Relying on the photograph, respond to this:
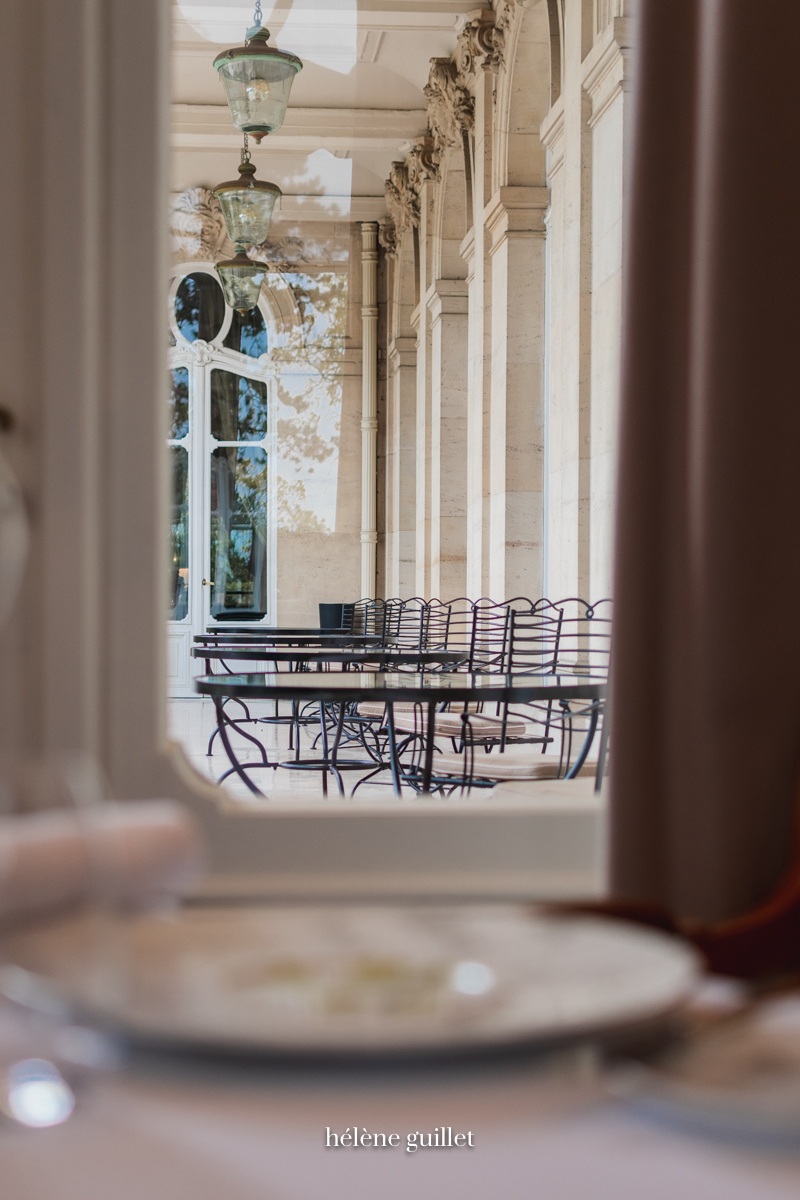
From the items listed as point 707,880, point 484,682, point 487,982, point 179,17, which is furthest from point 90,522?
point 179,17

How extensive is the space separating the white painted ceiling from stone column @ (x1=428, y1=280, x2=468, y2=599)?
2.32 metres

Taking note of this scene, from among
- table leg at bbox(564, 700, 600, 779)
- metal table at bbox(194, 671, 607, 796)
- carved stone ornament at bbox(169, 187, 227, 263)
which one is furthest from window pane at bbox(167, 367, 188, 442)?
table leg at bbox(564, 700, 600, 779)

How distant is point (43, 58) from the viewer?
1.50 metres

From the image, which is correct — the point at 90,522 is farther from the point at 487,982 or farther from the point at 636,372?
the point at 487,982

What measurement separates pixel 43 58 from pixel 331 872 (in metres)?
1.13

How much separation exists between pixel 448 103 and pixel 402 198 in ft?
9.13

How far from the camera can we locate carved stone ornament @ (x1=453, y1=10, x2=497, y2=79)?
30.8 feet

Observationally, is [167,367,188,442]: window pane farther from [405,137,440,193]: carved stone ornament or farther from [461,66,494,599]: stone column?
[461,66,494,599]: stone column

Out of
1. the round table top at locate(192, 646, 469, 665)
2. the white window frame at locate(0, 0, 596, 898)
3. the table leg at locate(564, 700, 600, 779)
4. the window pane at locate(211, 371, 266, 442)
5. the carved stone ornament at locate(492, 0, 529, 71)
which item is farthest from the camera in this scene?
the window pane at locate(211, 371, 266, 442)

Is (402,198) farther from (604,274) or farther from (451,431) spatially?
(604,274)

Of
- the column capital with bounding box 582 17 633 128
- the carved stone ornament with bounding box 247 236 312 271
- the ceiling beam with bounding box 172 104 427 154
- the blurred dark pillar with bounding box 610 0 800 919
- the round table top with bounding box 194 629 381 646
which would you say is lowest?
the round table top with bounding box 194 629 381 646

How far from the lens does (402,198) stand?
1367cm

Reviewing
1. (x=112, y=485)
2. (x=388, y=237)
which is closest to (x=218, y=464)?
(x=388, y=237)

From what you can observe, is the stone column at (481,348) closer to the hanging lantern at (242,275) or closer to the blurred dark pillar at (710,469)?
the hanging lantern at (242,275)
